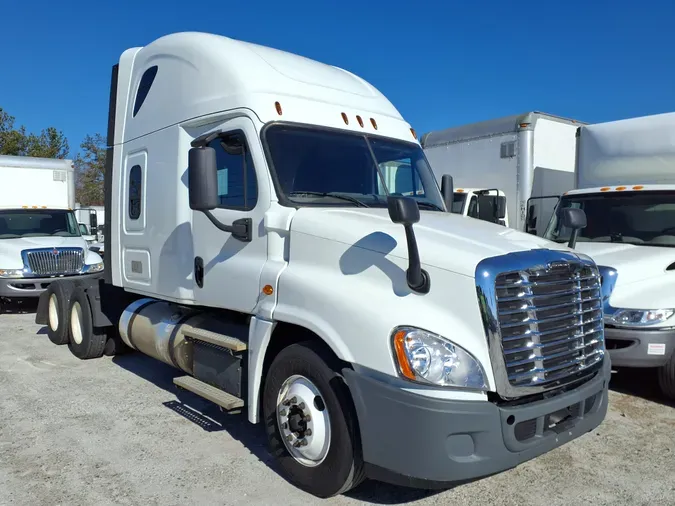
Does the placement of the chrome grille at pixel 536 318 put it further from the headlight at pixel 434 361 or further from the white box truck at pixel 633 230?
the white box truck at pixel 633 230

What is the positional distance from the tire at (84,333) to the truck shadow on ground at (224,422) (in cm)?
31

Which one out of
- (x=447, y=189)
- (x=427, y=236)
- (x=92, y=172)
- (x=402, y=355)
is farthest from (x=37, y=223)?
(x=92, y=172)

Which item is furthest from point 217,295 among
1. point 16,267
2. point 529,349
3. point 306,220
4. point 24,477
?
point 16,267

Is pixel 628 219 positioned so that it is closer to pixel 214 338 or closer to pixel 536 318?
pixel 536 318

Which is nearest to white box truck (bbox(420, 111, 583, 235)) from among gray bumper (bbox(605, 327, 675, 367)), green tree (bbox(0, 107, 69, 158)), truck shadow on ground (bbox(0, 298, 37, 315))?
gray bumper (bbox(605, 327, 675, 367))

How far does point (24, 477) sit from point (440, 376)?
10.3 feet

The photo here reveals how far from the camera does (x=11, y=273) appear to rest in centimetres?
1108

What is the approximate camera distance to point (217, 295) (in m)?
4.80

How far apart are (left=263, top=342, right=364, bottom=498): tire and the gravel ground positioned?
0.19m

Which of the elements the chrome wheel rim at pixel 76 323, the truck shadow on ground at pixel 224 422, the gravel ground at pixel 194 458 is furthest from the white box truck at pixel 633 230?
the chrome wheel rim at pixel 76 323

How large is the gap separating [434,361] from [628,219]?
4939mm

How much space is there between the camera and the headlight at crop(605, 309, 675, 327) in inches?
222

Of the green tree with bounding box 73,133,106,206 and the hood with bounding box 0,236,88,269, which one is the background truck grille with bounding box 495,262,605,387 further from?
the green tree with bounding box 73,133,106,206

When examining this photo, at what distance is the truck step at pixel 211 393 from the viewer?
14.4ft
